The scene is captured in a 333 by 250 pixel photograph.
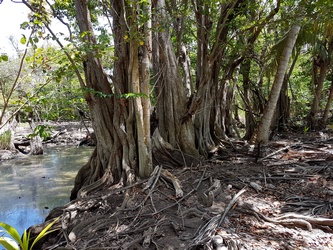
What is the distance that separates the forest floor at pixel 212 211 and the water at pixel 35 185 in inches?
94.1

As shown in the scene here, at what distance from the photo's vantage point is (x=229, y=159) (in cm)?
596

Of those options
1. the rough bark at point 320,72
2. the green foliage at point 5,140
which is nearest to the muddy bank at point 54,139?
the green foliage at point 5,140

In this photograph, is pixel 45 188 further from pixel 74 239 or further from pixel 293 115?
pixel 293 115

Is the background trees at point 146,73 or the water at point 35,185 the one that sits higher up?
the background trees at point 146,73

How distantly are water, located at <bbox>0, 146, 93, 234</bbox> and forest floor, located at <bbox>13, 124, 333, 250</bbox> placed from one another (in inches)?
94.1

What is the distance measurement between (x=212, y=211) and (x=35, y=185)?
6.60m

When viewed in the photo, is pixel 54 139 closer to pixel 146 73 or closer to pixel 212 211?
pixel 146 73

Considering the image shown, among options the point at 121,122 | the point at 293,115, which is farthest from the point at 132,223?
the point at 293,115

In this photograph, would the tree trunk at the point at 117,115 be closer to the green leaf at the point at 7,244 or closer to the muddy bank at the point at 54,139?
the green leaf at the point at 7,244

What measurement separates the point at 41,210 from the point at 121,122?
3160 mm

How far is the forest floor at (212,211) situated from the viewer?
284 centimetres

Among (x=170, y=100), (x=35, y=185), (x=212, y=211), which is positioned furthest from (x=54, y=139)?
(x=212, y=211)

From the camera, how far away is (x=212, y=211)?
3457mm

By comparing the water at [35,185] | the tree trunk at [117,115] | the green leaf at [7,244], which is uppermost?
the tree trunk at [117,115]
